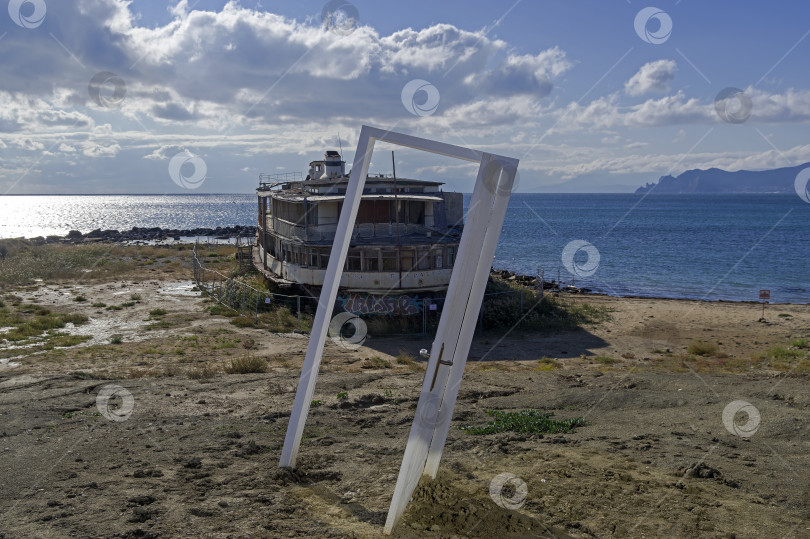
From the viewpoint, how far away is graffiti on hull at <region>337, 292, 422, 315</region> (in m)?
24.9

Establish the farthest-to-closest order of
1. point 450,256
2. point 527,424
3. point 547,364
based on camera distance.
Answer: point 450,256 → point 547,364 → point 527,424

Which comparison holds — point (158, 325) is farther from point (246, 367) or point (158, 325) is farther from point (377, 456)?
point (377, 456)

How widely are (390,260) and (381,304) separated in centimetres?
184

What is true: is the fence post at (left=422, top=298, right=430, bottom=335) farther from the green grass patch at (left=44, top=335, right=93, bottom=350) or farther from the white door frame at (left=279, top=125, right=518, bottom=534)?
the white door frame at (left=279, top=125, right=518, bottom=534)

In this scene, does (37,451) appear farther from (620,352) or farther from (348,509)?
(620,352)

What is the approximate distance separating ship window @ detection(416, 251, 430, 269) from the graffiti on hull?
1.42 meters

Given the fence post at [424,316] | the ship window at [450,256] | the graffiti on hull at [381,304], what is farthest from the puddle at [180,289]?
the ship window at [450,256]

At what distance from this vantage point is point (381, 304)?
2491cm

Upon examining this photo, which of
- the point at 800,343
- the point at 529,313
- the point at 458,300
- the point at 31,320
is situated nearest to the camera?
the point at 458,300

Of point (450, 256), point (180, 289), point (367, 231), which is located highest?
point (367, 231)

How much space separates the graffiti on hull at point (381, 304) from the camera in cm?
2486

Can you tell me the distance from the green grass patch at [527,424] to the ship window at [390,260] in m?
14.9

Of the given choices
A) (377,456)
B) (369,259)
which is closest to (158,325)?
(369,259)

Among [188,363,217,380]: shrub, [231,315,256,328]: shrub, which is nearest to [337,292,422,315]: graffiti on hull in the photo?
[231,315,256,328]: shrub
